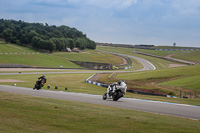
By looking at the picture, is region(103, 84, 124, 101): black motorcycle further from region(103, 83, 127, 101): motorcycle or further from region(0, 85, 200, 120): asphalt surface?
region(0, 85, 200, 120): asphalt surface

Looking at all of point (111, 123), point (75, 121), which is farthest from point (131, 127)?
Answer: point (75, 121)

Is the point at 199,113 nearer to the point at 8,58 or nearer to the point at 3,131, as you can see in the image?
the point at 3,131

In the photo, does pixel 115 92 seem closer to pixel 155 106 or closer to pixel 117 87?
pixel 117 87

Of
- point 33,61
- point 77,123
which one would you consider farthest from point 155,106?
point 33,61

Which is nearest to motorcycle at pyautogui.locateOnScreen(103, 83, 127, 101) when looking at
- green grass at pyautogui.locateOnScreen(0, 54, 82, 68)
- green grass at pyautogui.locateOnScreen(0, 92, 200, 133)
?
green grass at pyautogui.locateOnScreen(0, 92, 200, 133)

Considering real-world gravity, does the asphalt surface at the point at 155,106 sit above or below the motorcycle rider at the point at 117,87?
below

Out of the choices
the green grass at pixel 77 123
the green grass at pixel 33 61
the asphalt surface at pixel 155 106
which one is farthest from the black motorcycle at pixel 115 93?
the green grass at pixel 33 61

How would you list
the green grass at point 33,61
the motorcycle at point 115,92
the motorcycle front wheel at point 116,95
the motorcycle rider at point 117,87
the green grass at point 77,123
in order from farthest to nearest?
the green grass at point 33,61
the motorcycle front wheel at point 116,95
the motorcycle at point 115,92
the motorcycle rider at point 117,87
the green grass at point 77,123

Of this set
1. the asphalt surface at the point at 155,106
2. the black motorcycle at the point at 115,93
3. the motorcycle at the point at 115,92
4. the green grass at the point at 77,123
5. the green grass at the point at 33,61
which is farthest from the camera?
the green grass at the point at 33,61

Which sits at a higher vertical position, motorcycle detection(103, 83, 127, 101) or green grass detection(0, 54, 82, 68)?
motorcycle detection(103, 83, 127, 101)

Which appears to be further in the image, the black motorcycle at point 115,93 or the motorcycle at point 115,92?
the black motorcycle at point 115,93

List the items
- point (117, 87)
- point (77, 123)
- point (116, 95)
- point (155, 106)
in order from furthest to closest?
point (116, 95), point (117, 87), point (155, 106), point (77, 123)

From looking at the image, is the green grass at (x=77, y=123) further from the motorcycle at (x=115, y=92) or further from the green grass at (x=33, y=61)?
the green grass at (x=33, y=61)

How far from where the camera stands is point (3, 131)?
30.7ft
